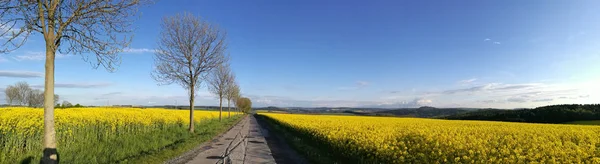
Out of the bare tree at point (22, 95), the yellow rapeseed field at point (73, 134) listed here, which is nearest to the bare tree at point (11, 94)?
the bare tree at point (22, 95)

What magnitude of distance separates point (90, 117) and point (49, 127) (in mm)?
10100

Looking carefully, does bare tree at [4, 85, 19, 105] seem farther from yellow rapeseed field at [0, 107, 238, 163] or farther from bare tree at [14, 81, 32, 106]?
yellow rapeseed field at [0, 107, 238, 163]

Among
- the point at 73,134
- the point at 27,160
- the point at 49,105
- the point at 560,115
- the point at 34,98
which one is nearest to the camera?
the point at 49,105

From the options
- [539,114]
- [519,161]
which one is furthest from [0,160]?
[539,114]

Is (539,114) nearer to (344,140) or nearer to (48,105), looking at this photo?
(344,140)

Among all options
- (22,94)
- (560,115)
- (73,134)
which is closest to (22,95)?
(22,94)

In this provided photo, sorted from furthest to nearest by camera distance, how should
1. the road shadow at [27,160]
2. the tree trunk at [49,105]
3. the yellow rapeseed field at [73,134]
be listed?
the yellow rapeseed field at [73,134] < the road shadow at [27,160] < the tree trunk at [49,105]

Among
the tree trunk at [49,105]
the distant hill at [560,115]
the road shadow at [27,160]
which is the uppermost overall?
the tree trunk at [49,105]

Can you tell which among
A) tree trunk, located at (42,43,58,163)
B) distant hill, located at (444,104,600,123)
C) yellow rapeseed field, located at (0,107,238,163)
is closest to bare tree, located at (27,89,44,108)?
yellow rapeseed field, located at (0,107,238,163)

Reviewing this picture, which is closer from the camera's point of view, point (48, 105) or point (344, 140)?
point (48, 105)

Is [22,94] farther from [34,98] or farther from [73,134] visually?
[73,134]

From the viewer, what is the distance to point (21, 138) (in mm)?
9898

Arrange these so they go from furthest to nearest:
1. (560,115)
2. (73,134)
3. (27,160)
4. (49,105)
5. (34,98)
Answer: (34,98) → (560,115) → (73,134) → (27,160) → (49,105)

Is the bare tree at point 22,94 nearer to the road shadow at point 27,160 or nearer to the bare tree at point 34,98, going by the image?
the bare tree at point 34,98
